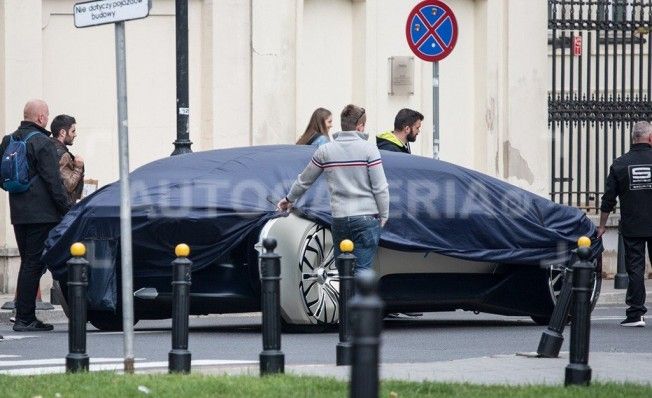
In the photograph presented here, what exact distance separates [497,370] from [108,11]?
3.05 meters

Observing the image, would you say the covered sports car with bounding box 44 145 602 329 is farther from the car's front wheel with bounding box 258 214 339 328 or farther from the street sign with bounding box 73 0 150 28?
the street sign with bounding box 73 0 150 28

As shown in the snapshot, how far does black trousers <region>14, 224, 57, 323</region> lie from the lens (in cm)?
1484

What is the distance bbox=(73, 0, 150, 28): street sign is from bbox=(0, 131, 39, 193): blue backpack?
13.7ft

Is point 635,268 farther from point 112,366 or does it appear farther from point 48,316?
point 112,366

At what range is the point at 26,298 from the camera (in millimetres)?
14883

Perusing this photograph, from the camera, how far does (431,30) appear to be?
18.5m

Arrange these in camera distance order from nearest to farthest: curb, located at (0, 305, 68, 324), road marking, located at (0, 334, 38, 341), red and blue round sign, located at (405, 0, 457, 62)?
road marking, located at (0, 334, 38, 341), curb, located at (0, 305, 68, 324), red and blue round sign, located at (405, 0, 457, 62)

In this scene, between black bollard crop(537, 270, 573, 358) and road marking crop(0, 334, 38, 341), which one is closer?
black bollard crop(537, 270, 573, 358)

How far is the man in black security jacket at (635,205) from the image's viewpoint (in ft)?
50.6

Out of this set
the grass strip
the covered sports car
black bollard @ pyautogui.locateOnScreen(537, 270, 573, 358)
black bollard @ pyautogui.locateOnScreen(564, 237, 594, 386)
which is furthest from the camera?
the covered sports car

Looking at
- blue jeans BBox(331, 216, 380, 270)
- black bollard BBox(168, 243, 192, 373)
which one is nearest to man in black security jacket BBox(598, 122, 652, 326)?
blue jeans BBox(331, 216, 380, 270)

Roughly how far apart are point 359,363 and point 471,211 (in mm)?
8546

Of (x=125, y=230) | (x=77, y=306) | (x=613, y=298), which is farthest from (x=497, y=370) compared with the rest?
(x=613, y=298)

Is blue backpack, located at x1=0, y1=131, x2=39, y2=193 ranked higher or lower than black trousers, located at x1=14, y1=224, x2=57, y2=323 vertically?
higher
